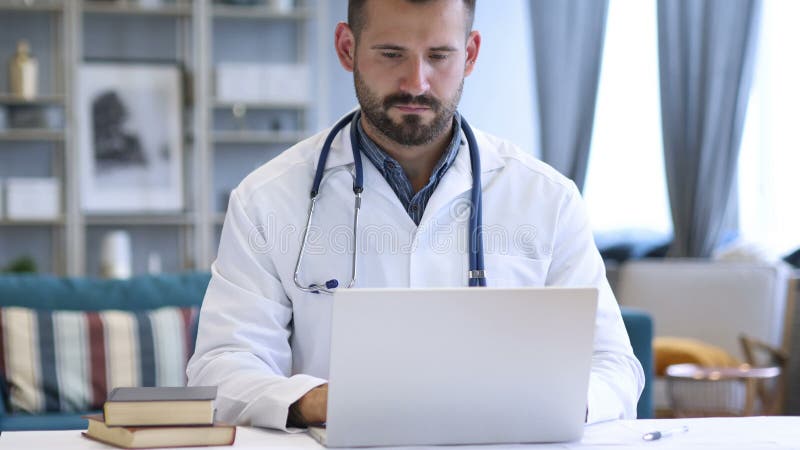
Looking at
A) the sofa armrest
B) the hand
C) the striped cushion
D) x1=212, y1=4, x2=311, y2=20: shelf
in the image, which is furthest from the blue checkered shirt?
x1=212, y1=4, x2=311, y2=20: shelf

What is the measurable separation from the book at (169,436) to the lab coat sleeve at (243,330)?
175mm

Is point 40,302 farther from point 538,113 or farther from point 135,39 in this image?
point 538,113

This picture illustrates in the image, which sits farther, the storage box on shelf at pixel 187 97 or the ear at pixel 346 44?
the storage box on shelf at pixel 187 97

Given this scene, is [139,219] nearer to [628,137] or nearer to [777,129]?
[628,137]

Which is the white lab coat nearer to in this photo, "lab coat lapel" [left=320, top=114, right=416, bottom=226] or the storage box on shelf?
"lab coat lapel" [left=320, top=114, right=416, bottom=226]

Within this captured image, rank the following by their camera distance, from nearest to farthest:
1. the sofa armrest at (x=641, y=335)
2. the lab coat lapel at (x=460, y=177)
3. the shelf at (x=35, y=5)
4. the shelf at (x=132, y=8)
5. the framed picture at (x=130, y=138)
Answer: the lab coat lapel at (x=460, y=177), the sofa armrest at (x=641, y=335), the shelf at (x=35, y=5), the shelf at (x=132, y=8), the framed picture at (x=130, y=138)

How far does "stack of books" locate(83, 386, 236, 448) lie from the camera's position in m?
1.36

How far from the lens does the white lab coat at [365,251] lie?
1811 mm

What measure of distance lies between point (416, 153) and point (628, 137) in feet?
12.8

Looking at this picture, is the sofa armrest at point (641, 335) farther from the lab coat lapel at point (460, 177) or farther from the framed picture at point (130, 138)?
the framed picture at point (130, 138)

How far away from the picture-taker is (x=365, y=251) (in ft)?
6.33

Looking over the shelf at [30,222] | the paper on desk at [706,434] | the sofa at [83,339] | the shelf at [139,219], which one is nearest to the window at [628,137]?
the shelf at [139,219]

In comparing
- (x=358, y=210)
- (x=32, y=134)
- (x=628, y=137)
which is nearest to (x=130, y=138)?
(x=32, y=134)

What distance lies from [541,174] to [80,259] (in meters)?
3.79
